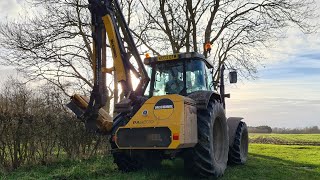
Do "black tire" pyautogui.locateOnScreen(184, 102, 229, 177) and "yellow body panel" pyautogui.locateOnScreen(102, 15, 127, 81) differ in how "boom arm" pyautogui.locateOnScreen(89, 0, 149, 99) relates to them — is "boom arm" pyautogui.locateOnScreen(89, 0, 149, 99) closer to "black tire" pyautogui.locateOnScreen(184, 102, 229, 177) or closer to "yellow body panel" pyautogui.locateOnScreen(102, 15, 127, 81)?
"yellow body panel" pyautogui.locateOnScreen(102, 15, 127, 81)

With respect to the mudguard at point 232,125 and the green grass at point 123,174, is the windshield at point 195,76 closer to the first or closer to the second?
the green grass at point 123,174

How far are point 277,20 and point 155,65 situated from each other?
12.3 meters

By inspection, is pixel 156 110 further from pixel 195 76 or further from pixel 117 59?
pixel 195 76

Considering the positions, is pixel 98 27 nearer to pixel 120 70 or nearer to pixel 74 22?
pixel 120 70

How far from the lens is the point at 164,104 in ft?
22.7

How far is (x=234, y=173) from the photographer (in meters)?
8.88

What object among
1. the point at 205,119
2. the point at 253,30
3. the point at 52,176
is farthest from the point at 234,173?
the point at 253,30

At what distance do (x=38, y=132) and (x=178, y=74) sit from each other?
3.86 meters

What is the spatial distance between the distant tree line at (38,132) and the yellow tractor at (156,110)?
1573 millimetres

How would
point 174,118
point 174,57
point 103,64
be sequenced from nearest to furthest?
point 174,118 < point 103,64 < point 174,57

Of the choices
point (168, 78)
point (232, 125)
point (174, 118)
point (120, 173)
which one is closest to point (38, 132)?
point (120, 173)

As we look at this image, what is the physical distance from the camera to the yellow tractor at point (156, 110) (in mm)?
6805

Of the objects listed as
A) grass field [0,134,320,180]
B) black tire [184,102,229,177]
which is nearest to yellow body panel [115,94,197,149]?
black tire [184,102,229,177]

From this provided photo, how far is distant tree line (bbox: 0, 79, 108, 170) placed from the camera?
29.0 ft
